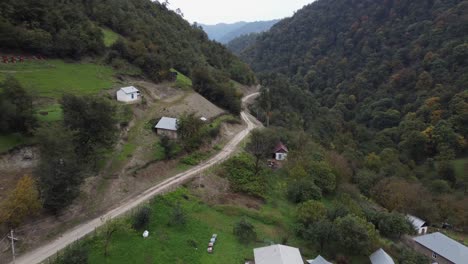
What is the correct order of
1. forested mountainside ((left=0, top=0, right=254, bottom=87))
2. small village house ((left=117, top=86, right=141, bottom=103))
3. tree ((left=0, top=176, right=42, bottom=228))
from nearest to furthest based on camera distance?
tree ((left=0, top=176, right=42, bottom=228)) < small village house ((left=117, top=86, right=141, bottom=103)) < forested mountainside ((left=0, top=0, right=254, bottom=87))

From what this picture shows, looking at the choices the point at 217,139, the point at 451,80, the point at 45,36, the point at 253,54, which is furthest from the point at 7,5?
the point at 253,54

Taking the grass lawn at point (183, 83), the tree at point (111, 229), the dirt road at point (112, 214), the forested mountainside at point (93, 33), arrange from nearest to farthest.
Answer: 1. the dirt road at point (112, 214)
2. the tree at point (111, 229)
3. the forested mountainside at point (93, 33)
4. the grass lawn at point (183, 83)

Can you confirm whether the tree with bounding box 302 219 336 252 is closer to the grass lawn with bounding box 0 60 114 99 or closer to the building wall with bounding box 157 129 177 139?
the building wall with bounding box 157 129 177 139

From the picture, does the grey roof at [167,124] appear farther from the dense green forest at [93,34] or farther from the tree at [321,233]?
the tree at [321,233]

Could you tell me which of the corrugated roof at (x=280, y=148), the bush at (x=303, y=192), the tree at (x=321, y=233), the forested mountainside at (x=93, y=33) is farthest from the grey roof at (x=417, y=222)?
the forested mountainside at (x=93, y=33)

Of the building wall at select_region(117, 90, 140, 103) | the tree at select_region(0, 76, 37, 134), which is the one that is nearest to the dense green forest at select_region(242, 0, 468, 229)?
the building wall at select_region(117, 90, 140, 103)

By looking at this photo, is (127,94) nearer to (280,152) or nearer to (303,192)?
(280,152)
